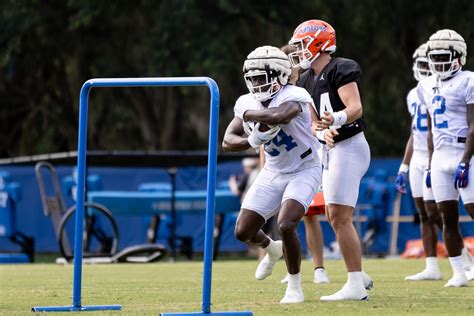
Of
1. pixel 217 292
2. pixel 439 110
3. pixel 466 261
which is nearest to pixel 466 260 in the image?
pixel 466 261

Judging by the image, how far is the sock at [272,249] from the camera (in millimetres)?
10508

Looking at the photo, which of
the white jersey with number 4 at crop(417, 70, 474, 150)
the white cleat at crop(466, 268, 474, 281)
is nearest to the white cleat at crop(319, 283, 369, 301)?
the white jersey with number 4 at crop(417, 70, 474, 150)

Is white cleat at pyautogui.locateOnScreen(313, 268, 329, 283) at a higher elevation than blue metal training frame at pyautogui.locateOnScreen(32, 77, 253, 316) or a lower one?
lower

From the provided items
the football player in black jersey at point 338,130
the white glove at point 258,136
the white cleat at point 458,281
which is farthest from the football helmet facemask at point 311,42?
the white cleat at point 458,281

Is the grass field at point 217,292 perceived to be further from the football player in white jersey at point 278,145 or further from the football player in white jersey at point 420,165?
the football player in white jersey at point 278,145

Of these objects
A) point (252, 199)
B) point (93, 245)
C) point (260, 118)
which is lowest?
point (93, 245)

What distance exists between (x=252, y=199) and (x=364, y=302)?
3.98ft

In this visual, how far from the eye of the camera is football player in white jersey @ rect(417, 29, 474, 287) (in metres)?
11.1

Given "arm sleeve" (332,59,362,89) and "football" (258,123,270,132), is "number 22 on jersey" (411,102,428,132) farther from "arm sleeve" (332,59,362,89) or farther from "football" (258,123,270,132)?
"football" (258,123,270,132)

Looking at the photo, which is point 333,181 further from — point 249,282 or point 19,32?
point 19,32

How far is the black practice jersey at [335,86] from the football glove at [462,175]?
60.3 inches

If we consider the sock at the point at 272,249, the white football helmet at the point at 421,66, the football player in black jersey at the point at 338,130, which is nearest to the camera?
the football player in black jersey at the point at 338,130

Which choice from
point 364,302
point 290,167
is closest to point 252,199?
point 290,167

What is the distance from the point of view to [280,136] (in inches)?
372
